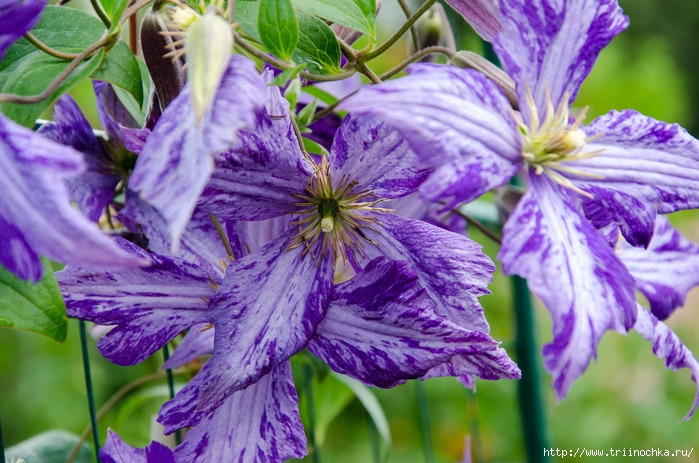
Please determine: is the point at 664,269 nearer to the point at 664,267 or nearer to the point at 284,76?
the point at 664,267

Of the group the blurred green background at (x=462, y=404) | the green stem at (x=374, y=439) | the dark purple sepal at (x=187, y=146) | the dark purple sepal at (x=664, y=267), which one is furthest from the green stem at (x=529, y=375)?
the blurred green background at (x=462, y=404)

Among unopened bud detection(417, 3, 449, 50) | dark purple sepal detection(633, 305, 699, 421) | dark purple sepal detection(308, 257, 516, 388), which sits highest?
unopened bud detection(417, 3, 449, 50)

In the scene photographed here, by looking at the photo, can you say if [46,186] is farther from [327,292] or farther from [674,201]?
[674,201]

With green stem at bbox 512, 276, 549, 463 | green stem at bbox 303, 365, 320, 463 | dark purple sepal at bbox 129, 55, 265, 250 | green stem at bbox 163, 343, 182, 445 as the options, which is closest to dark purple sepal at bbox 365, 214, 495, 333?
dark purple sepal at bbox 129, 55, 265, 250

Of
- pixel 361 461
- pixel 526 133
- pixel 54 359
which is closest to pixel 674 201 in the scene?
pixel 526 133

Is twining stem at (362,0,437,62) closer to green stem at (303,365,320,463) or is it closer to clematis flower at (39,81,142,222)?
clematis flower at (39,81,142,222)

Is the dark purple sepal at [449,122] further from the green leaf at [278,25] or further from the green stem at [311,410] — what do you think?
the green stem at [311,410]
